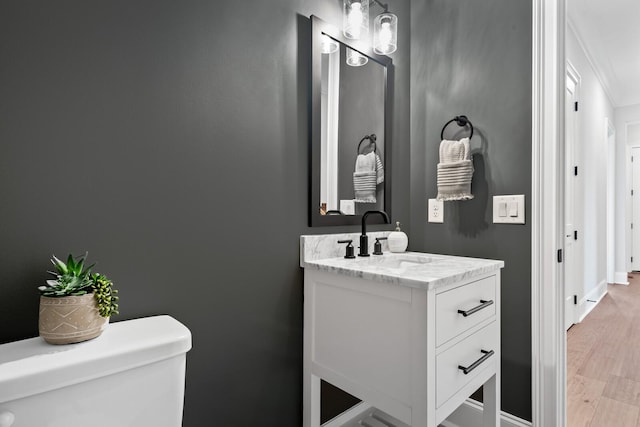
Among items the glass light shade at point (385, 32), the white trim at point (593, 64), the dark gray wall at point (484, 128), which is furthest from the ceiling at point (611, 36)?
the glass light shade at point (385, 32)

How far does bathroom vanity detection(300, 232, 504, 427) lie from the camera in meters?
1.00

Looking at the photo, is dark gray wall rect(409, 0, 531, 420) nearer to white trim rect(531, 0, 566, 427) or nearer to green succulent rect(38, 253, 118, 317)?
white trim rect(531, 0, 566, 427)

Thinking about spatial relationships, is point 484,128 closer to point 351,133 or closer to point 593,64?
point 351,133

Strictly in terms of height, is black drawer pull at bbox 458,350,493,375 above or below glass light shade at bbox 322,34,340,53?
below

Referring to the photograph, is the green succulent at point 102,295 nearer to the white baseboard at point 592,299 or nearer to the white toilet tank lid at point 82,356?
the white toilet tank lid at point 82,356

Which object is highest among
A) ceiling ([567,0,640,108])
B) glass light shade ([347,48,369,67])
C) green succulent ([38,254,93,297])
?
ceiling ([567,0,640,108])

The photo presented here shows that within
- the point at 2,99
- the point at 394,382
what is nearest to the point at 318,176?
the point at 394,382

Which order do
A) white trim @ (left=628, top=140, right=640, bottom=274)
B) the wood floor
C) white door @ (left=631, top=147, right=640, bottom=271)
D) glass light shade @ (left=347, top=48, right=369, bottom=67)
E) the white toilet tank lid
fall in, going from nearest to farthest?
the white toilet tank lid < glass light shade @ (left=347, top=48, right=369, bottom=67) < the wood floor < white trim @ (left=628, top=140, right=640, bottom=274) < white door @ (left=631, top=147, right=640, bottom=271)

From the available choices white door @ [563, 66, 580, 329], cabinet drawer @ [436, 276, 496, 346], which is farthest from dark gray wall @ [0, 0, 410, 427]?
white door @ [563, 66, 580, 329]

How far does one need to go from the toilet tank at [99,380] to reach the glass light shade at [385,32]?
1.49 meters

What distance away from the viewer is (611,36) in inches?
123

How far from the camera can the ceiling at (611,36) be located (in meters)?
2.69

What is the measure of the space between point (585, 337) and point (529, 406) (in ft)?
6.08

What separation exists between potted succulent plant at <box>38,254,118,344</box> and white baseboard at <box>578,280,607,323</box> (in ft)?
12.5
